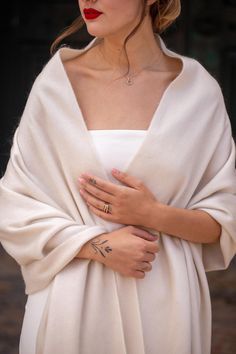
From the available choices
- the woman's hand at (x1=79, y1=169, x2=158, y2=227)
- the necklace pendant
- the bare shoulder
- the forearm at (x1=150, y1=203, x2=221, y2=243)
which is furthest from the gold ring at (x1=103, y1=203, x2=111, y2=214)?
the bare shoulder

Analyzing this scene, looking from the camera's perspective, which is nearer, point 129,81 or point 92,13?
point 92,13

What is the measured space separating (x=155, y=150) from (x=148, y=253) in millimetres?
291

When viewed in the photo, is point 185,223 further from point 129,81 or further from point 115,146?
point 129,81

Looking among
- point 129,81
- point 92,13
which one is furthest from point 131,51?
point 92,13

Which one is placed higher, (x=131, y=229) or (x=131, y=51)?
(x=131, y=51)

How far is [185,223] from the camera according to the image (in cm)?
235

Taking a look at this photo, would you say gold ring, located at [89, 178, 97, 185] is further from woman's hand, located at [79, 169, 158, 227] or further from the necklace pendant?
the necklace pendant

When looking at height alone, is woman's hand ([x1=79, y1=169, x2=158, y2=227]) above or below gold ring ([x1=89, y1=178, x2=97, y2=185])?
below

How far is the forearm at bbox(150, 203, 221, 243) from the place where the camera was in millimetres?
2318

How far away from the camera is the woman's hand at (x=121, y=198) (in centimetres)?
229

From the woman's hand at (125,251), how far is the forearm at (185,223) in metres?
0.06

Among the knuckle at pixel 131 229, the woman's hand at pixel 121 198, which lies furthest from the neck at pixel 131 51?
the knuckle at pixel 131 229

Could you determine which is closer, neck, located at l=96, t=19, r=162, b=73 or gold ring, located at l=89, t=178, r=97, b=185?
gold ring, located at l=89, t=178, r=97, b=185

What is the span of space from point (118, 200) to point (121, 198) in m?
0.01
